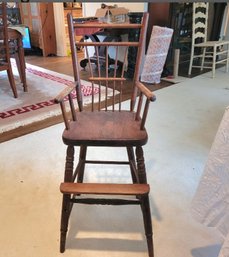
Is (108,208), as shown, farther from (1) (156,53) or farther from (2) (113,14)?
(2) (113,14)

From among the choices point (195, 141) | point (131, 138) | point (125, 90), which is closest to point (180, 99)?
point (125, 90)

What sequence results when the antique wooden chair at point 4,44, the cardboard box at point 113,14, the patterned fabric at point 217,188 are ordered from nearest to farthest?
the patterned fabric at point 217,188 < the antique wooden chair at point 4,44 < the cardboard box at point 113,14

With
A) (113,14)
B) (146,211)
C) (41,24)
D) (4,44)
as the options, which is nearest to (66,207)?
(146,211)

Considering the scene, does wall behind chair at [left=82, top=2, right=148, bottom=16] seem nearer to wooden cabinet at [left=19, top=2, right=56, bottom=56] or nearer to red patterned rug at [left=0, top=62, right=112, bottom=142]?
wooden cabinet at [left=19, top=2, right=56, bottom=56]

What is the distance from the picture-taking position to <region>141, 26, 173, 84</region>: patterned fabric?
3.28 metres

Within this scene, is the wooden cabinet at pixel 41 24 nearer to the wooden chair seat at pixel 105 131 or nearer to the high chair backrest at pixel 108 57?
the high chair backrest at pixel 108 57

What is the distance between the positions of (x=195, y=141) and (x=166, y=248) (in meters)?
1.09

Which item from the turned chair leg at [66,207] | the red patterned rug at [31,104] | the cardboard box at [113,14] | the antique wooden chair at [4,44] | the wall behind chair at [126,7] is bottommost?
the red patterned rug at [31,104]

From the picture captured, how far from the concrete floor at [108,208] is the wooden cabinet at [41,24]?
358 cm

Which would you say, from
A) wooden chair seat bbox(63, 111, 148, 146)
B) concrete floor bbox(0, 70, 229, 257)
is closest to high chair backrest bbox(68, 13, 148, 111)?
wooden chair seat bbox(63, 111, 148, 146)

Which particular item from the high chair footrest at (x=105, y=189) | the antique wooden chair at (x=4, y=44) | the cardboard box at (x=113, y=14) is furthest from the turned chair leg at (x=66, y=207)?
the cardboard box at (x=113, y=14)

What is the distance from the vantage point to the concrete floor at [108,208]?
47.8 inches

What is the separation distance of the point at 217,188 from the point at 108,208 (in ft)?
2.21

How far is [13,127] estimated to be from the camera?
7.64 feet
